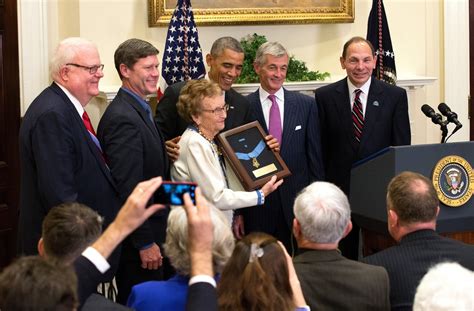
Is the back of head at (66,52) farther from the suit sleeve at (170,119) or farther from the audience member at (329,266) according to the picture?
the audience member at (329,266)

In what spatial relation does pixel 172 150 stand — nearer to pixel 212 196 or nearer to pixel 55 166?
pixel 212 196

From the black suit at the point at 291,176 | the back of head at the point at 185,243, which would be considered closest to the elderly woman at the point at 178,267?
the back of head at the point at 185,243

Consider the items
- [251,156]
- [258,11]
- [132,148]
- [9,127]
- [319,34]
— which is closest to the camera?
[132,148]

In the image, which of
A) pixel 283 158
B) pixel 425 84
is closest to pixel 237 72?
pixel 283 158

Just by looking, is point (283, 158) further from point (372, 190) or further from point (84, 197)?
point (84, 197)

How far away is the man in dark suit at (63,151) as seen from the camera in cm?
387

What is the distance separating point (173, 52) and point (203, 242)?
4.40 meters

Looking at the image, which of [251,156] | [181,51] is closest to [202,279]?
[251,156]

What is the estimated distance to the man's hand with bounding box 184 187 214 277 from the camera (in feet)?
7.45

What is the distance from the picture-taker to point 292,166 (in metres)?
5.38

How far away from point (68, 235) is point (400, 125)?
3.29 meters

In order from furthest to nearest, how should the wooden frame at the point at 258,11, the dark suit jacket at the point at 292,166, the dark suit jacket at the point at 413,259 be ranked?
the wooden frame at the point at 258,11 → the dark suit jacket at the point at 292,166 → the dark suit jacket at the point at 413,259

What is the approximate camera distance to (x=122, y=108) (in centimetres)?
435

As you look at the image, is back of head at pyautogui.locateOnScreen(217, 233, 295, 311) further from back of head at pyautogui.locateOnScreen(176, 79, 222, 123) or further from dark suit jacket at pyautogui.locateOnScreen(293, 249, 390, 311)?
back of head at pyautogui.locateOnScreen(176, 79, 222, 123)
